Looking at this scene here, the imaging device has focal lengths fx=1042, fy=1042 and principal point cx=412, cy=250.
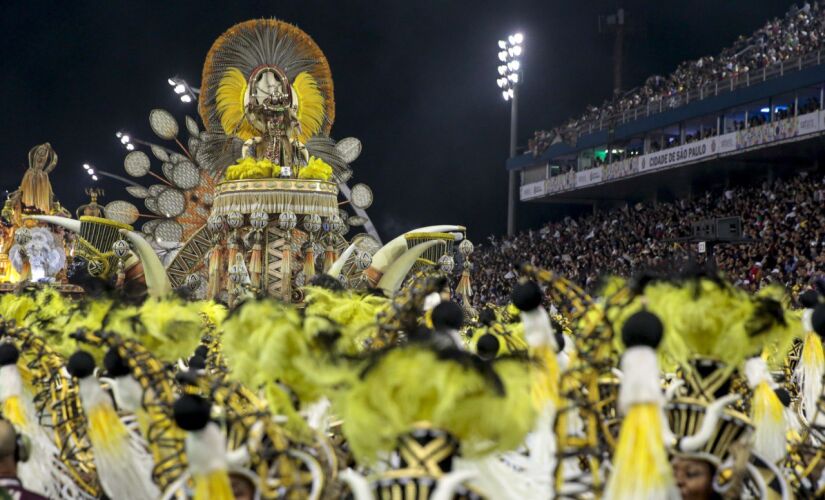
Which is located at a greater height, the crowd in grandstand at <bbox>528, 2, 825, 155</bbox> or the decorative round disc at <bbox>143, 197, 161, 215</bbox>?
the crowd in grandstand at <bbox>528, 2, 825, 155</bbox>

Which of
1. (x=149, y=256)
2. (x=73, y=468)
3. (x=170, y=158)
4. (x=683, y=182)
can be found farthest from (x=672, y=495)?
Answer: (x=683, y=182)

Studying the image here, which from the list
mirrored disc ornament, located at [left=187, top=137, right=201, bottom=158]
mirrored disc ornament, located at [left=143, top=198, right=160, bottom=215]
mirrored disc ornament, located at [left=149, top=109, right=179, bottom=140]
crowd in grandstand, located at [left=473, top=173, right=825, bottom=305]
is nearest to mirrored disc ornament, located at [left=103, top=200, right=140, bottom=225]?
mirrored disc ornament, located at [left=143, top=198, right=160, bottom=215]

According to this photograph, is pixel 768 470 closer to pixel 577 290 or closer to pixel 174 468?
pixel 577 290

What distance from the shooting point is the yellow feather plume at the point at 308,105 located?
14.5 m

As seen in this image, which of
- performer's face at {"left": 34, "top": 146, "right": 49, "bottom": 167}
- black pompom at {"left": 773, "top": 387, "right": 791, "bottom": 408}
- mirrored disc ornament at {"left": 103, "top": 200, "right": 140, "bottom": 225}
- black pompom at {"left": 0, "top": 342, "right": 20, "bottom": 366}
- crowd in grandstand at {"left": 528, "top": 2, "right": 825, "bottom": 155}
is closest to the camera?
black pompom at {"left": 0, "top": 342, "right": 20, "bottom": 366}

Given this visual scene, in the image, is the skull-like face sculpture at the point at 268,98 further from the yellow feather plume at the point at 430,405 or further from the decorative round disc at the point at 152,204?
the yellow feather plume at the point at 430,405

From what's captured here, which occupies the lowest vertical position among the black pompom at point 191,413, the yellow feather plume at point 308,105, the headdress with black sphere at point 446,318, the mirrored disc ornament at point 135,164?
the black pompom at point 191,413

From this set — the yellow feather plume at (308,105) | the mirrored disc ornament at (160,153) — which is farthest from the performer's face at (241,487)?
the mirrored disc ornament at (160,153)

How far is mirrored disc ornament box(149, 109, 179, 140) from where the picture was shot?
16859 millimetres

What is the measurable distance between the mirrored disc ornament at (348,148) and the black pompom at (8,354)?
11.3 metres

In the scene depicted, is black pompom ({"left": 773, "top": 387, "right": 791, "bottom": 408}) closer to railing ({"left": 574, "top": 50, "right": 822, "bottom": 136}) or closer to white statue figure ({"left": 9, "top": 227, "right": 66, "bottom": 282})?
white statue figure ({"left": 9, "top": 227, "right": 66, "bottom": 282})

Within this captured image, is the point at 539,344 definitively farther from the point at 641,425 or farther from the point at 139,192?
the point at 139,192

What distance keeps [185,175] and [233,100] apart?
7.33ft

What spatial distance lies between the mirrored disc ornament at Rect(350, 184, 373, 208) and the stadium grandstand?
15.2 ft
